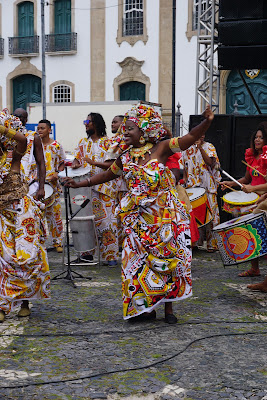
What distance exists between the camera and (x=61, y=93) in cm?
3031

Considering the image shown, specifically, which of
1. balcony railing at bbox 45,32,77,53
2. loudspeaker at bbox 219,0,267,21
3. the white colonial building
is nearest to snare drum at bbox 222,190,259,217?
loudspeaker at bbox 219,0,267,21

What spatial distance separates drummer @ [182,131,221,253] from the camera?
9016 mm

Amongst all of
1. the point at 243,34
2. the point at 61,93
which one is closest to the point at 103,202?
the point at 243,34

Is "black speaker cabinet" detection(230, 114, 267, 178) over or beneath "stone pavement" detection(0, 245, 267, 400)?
over

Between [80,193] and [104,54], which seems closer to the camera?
[80,193]

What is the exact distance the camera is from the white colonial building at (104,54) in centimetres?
2711

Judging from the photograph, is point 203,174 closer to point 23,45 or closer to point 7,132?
point 7,132

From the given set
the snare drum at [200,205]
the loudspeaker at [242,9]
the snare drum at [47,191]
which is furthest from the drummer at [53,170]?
the loudspeaker at [242,9]

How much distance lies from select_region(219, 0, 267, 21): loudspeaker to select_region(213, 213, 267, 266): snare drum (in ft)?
14.3

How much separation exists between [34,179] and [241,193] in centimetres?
244

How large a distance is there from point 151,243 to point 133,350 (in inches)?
36.7

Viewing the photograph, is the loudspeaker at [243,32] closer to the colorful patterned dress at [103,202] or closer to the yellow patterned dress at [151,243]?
the colorful patterned dress at [103,202]

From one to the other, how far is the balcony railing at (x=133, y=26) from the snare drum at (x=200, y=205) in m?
21.1

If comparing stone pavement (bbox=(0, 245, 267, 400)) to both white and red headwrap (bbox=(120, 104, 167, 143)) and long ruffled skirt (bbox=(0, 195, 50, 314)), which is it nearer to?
long ruffled skirt (bbox=(0, 195, 50, 314))
